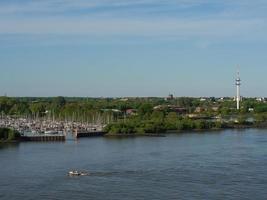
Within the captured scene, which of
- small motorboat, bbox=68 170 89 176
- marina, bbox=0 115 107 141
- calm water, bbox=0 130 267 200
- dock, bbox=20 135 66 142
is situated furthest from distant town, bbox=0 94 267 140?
small motorboat, bbox=68 170 89 176

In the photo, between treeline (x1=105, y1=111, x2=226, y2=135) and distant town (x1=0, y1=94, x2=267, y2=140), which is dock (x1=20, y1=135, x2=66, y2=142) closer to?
distant town (x1=0, y1=94, x2=267, y2=140)

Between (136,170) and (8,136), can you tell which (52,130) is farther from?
(136,170)

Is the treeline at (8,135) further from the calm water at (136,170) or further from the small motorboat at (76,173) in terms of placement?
the small motorboat at (76,173)

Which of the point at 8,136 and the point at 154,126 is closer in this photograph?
the point at 8,136

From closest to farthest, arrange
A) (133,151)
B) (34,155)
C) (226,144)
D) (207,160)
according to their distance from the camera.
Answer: (207,160) → (34,155) → (133,151) → (226,144)

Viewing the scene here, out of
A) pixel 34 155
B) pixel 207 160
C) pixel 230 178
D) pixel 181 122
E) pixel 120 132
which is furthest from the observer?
pixel 181 122

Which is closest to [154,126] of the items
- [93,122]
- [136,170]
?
[93,122]

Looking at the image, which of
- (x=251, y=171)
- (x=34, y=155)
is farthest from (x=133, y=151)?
(x=251, y=171)

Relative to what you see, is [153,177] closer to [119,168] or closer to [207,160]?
[119,168]
